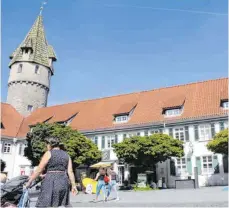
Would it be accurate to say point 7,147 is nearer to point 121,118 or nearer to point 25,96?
point 25,96

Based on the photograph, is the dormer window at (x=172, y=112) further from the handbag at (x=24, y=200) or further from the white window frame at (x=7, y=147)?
the handbag at (x=24, y=200)

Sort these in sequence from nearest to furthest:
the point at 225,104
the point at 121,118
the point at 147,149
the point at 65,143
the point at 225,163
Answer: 1. the point at 147,149
2. the point at 65,143
3. the point at 225,163
4. the point at 225,104
5. the point at 121,118

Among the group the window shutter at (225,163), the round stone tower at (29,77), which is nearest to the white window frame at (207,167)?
the window shutter at (225,163)

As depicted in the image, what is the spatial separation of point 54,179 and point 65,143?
796 inches

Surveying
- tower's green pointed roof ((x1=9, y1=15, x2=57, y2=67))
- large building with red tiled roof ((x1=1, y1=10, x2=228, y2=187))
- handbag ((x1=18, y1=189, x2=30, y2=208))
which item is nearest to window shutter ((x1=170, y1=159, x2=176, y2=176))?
large building with red tiled roof ((x1=1, y1=10, x2=228, y2=187))

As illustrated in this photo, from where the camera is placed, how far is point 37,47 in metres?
46.8

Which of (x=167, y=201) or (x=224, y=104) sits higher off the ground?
(x=224, y=104)

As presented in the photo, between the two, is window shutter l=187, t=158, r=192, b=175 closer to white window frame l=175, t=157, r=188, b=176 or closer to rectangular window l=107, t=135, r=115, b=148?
white window frame l=175, t=157, r=188, b=176

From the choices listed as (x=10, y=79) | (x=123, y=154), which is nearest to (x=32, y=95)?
(x=10, y=79)

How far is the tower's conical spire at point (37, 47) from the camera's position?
4509cm

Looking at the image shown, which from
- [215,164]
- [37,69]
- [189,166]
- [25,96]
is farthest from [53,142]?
[37,69]

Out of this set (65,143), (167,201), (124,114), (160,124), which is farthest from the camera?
(124,114)

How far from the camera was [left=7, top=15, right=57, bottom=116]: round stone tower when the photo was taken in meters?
42.8

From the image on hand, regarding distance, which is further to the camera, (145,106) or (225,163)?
(145,106)
